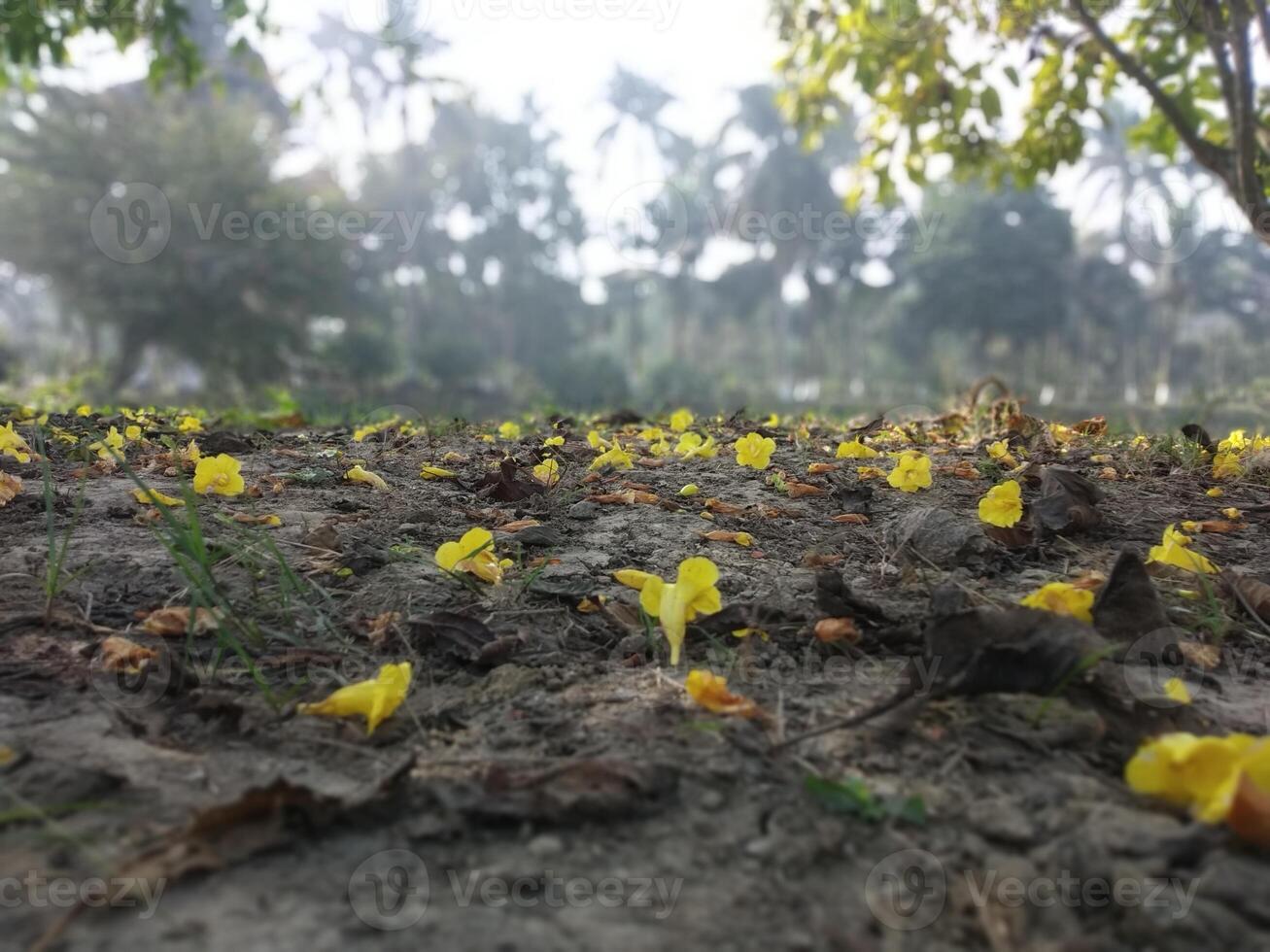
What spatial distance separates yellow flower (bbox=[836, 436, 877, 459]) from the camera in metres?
2.58

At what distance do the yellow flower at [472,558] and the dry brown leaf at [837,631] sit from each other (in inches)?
25.4

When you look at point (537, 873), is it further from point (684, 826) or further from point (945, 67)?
point (945, 67)

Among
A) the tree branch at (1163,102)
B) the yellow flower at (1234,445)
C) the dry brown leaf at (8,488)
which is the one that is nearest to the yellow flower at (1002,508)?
the yellow flower at (1234,445)

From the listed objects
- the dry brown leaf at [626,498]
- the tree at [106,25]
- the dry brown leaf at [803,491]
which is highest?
the tree at [106,25]

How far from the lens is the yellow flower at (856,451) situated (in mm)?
2576

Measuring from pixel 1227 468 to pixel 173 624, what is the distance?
9.17 feet

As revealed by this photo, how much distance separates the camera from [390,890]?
2.76 feet

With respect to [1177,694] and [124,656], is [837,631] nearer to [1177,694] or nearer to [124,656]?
[1177,694]

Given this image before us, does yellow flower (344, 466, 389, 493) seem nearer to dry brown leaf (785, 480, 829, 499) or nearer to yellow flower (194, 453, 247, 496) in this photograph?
yellow flower (194, 453, 247, 496)
